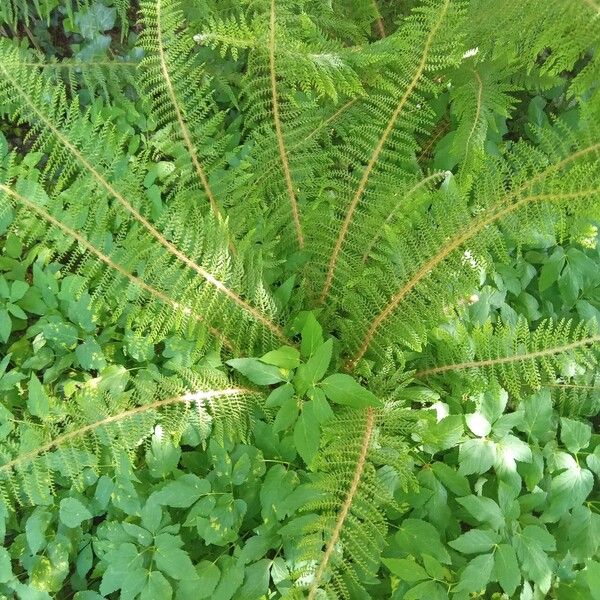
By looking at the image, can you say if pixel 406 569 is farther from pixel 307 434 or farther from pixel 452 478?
pixel 307 434

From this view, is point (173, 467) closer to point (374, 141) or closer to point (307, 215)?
point (307, 215)

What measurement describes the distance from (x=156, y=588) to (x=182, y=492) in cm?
26

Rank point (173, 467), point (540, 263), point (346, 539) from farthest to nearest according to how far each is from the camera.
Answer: point (540, 263), point (173, 467), point (346, 539)

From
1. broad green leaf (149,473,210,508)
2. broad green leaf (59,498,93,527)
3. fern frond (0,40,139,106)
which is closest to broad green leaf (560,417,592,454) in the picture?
broad green leaf (149,473,210,508)

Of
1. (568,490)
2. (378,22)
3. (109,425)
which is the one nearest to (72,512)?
(109,425)

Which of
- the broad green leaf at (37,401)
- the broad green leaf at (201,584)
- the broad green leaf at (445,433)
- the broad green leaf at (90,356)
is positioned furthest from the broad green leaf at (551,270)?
the broad green leaf at (37,401)

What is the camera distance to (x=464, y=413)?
176 centimetres

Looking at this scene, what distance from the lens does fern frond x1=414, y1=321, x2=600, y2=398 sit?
156 centimetres

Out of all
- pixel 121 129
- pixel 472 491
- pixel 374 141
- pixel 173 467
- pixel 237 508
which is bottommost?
pixel 472 491

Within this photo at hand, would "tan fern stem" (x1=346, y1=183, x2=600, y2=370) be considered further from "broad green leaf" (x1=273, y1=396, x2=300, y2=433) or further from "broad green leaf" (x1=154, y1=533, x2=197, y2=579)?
"broad green leaf" (x1=154, y1=533, x2=197, y2=579)

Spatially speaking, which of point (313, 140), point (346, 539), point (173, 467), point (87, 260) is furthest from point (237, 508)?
point (313, 140)

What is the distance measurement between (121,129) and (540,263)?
159cm

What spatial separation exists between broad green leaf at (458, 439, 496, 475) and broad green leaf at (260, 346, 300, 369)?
0.57m

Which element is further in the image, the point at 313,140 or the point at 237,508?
the point at 313,140
